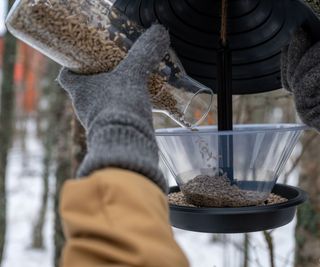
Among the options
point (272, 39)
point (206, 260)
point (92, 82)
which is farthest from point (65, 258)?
point (206, 260)

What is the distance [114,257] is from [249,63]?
56 centimetres

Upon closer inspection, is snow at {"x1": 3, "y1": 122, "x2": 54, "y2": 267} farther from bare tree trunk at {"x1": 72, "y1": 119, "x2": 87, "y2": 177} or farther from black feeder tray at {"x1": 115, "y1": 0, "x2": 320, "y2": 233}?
black feeder tray at {"x1": 115, "y1": 0, "x2": 320, "y2": 233}

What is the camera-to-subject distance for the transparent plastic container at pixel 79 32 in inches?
24.8

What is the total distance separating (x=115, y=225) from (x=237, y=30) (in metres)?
0.50

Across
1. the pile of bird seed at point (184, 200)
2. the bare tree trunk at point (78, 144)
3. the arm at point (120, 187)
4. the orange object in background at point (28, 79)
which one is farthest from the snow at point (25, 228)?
the arm at point (120, 187)

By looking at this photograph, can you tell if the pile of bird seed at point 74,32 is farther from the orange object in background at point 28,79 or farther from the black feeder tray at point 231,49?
the orange object in background at point 28,79

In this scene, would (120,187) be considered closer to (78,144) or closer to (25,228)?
(78,144)

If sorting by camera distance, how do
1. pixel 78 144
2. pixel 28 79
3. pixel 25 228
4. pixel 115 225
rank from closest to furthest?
pixel 115 225, pixel 78 144, pixel 25 228, pixel 28 79

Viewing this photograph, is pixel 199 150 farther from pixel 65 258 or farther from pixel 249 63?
pixel 65 258

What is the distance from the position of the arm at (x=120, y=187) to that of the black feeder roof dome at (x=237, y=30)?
167 millimetres

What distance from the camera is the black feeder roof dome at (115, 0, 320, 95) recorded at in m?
0.73

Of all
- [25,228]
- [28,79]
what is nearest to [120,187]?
[25,228]

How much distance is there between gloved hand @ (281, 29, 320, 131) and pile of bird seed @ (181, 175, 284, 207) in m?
0.16

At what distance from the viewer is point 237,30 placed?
81 centimetres
